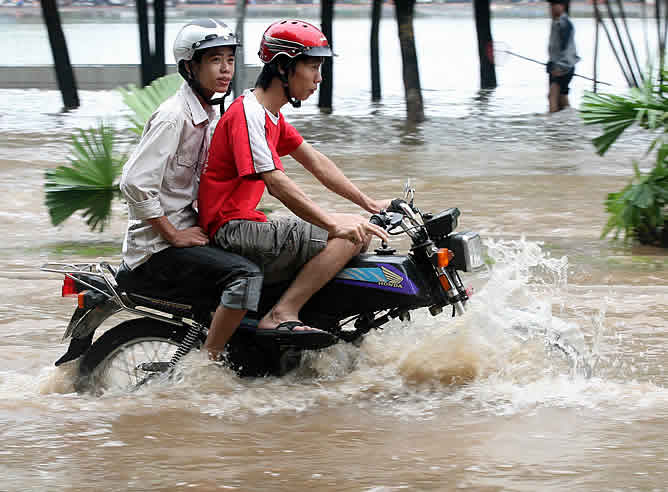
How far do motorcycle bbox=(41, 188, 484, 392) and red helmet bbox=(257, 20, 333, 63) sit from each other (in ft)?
2.65

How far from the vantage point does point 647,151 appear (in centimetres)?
923

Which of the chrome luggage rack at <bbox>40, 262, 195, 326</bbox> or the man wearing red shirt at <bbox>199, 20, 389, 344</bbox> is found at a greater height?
the man wearing red shirt at <bbox>199, 20, 389, 344</bbox>

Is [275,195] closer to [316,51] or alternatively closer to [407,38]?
[316,51]

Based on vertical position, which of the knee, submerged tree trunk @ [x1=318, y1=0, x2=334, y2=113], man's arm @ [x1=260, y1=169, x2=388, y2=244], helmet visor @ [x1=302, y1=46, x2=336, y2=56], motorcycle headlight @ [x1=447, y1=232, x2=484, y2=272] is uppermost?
helmet visor @ [x1=302, y1=46, x2=336, y2=56]

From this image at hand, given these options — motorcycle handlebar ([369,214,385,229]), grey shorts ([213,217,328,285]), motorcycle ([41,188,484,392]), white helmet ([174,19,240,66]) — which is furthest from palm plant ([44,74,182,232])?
motorcycle handlebar ([369,214,385,229])

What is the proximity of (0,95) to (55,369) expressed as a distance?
74.7ft

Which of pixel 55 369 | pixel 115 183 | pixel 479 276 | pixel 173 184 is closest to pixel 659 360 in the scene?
pixel 479 276

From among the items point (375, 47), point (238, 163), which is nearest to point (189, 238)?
point (238, 163)

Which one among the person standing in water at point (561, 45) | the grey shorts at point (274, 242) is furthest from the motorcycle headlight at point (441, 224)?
the person standing in water at point (561, 45)

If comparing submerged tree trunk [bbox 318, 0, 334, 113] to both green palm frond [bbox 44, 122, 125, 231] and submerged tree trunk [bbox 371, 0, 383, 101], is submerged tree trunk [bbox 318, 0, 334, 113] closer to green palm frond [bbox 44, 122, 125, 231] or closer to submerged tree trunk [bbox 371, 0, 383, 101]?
submerged tree trunk [bbox 371, 0, 383, 101]

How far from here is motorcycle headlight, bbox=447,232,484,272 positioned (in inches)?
198

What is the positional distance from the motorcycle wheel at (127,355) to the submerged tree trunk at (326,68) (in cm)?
1699

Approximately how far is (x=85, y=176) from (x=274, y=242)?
459 centimetres

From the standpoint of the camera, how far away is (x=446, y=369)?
5.48 m
